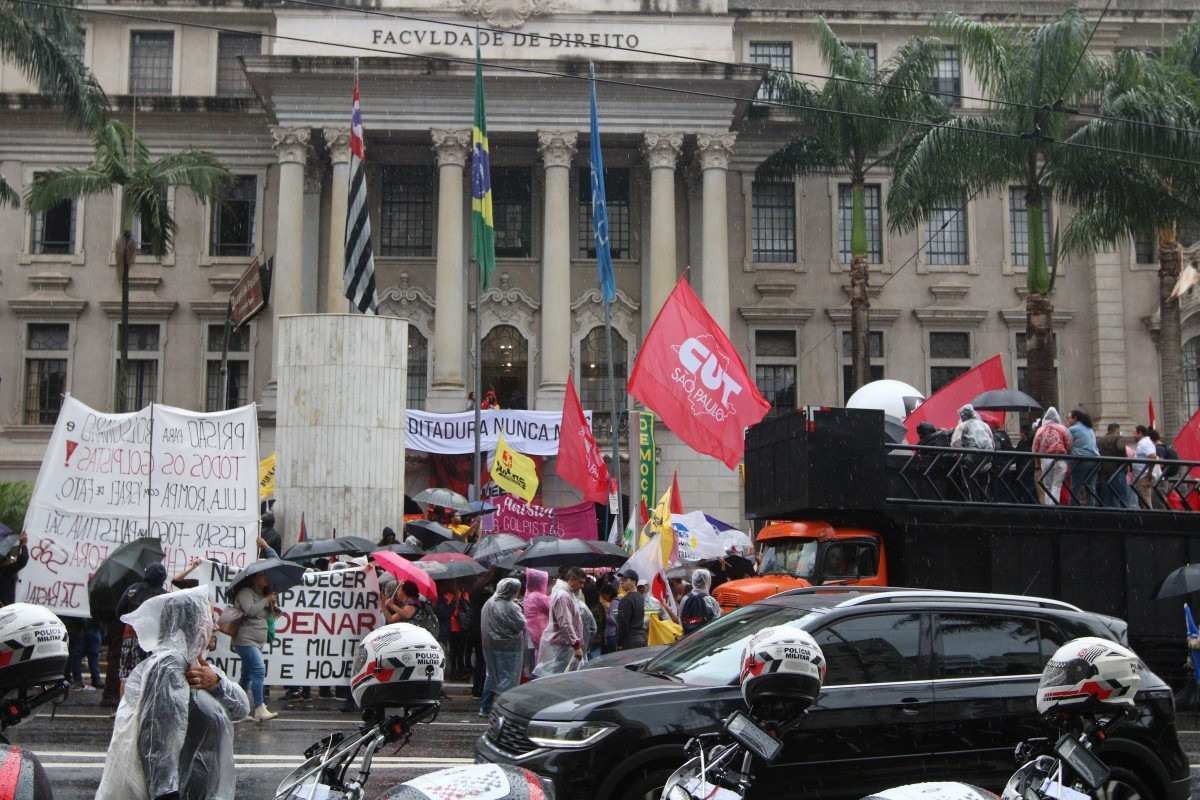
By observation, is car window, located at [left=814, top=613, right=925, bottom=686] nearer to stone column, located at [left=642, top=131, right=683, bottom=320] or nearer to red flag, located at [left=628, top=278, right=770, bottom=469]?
red flag, located at [left=628, top=278, right=770, bottom=469]

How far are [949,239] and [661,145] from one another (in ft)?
30.4

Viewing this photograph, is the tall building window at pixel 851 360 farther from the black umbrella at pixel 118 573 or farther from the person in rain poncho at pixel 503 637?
the black umbrella at pixel 118 573

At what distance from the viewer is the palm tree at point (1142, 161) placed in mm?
23281

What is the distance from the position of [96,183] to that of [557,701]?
24.9 m

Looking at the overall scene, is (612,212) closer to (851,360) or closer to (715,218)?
(715,218)

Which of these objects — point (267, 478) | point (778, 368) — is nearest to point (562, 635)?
point (267, 478)

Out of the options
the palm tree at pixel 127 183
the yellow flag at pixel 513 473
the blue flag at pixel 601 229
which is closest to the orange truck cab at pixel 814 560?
the yellow flag at pixel 513 473

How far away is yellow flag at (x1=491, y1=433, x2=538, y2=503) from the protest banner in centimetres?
710

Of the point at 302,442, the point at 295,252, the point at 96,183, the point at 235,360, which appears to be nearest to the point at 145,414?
the point at 302,442

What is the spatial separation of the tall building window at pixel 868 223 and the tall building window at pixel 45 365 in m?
20.9

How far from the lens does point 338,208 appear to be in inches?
1275

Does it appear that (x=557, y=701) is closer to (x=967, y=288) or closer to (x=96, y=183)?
(x=96, y=183)

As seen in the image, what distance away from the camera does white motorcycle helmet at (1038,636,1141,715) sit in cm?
478

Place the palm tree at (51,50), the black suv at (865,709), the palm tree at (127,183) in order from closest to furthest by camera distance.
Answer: the black suv at (865,709), the palm tree at (51,50), the palm tree at (127,183)
